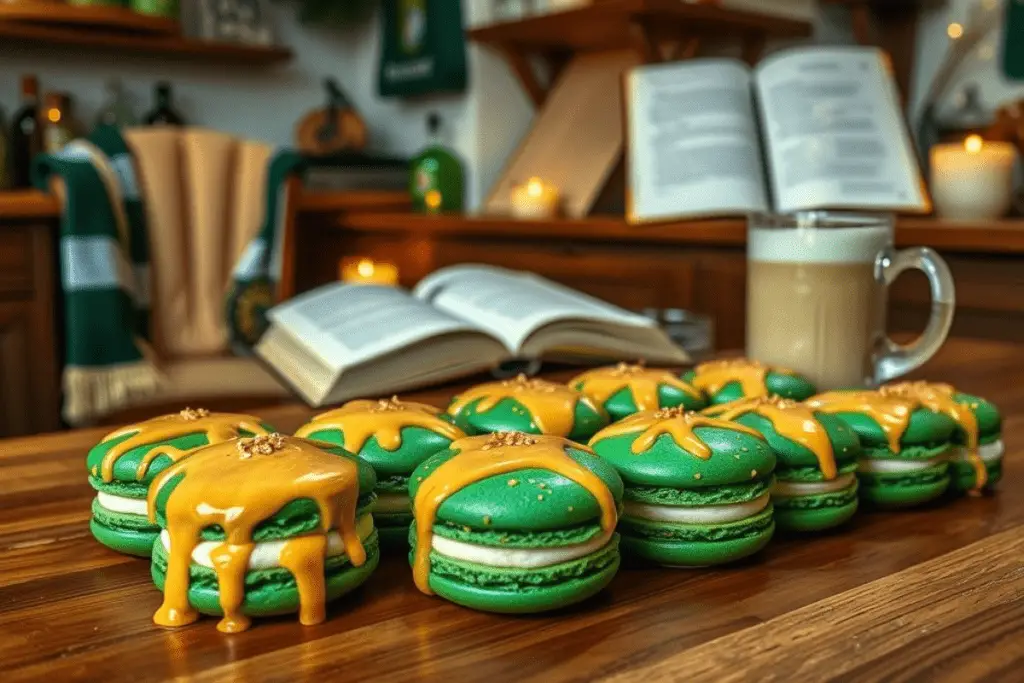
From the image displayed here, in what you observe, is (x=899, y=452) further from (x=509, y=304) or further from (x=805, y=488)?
(x=509, y=304)

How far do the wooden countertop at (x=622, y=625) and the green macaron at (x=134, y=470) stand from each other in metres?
0.02

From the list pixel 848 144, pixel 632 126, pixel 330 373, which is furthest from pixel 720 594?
pixel 632 126

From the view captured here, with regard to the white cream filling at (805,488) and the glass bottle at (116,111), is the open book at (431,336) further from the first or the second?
the glass bottle at (116,111)

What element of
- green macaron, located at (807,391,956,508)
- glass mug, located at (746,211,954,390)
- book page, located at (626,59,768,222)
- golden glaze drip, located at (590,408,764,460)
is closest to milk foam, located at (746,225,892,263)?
glass mug, located at (746,211,954,390)

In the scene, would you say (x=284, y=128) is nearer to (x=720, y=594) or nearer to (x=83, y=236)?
(x=83, y=236)

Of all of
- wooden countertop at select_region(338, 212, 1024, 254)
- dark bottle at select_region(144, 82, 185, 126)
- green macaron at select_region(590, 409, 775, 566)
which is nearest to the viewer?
green macaron at select_region(590, 409, 775, 566)

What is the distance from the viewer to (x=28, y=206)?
229 cm

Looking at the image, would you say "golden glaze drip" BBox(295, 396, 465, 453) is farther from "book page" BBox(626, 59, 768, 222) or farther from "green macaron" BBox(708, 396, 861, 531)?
"book page" BBox(626, 59, 768, 222)

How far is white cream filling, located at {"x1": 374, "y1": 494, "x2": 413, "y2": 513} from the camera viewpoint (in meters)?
0.52

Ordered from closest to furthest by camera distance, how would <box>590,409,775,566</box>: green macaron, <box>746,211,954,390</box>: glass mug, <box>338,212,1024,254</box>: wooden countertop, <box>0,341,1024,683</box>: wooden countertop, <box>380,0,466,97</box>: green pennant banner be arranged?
<box>0,341,1024,683</box>: wooden countertop
<box>590,409,775,566</box>: green macaron
<box>746,211,954,390</box>: glass mug
<box>338,212,1024,254</box>: wooden countertop
<box>380,0,466,97</box>: green pennant banner

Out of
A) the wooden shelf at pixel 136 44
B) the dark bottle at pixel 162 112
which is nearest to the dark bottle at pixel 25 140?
the wooden shelf at pixel 136 44

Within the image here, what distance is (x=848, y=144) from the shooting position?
199 cm

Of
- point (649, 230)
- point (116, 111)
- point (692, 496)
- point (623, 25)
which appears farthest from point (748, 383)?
point (116, 111)

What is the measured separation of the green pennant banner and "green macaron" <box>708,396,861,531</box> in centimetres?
281
